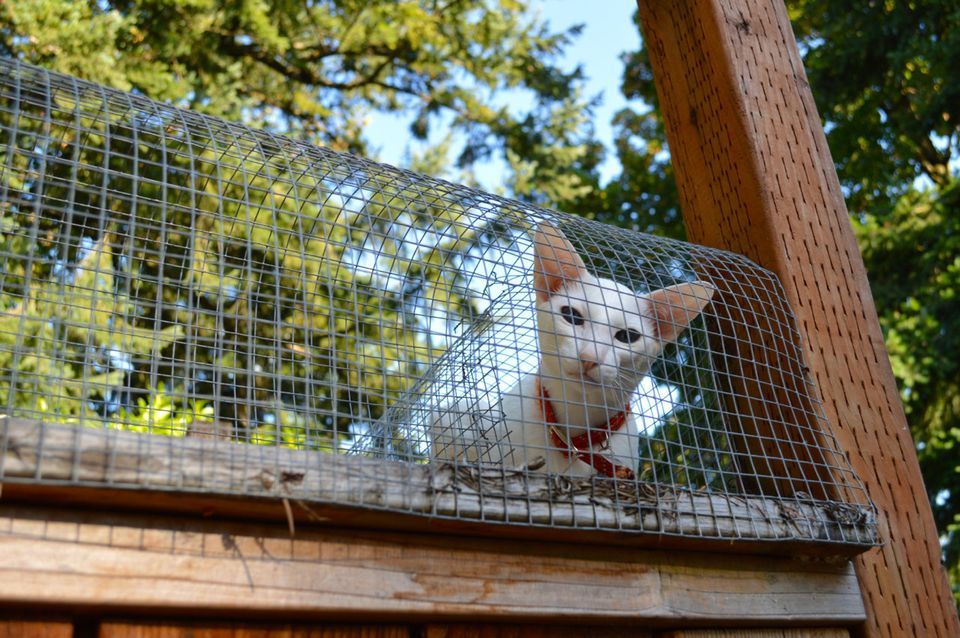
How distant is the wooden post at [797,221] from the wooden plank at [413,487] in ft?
0.56

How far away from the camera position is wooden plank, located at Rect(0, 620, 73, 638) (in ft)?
→ 3.23

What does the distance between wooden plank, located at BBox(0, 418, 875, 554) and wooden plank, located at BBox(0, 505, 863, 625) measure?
78mm

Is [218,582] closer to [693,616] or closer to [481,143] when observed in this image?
[693,616]

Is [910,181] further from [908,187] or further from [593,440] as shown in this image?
[593,440]

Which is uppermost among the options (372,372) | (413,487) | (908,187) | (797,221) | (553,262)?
(908,187)

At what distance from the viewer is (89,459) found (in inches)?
37.5

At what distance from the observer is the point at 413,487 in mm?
1151

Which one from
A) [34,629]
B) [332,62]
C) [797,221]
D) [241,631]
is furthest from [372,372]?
[332,62]

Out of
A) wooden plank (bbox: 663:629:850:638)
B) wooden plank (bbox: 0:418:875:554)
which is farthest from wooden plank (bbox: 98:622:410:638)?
wooden plank (bbox: 663:629:850:638)

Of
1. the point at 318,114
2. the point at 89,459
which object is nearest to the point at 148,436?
the point at 89,459

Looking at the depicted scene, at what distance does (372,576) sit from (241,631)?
0.18m

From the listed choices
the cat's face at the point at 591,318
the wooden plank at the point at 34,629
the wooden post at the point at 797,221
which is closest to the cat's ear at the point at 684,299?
the cat's face at the point at 591,318

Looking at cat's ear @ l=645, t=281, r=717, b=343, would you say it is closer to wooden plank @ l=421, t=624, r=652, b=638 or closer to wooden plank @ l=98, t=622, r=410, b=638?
wooden plank @ l=421, t=624, r=652, b=638

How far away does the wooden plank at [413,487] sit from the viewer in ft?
3.12
